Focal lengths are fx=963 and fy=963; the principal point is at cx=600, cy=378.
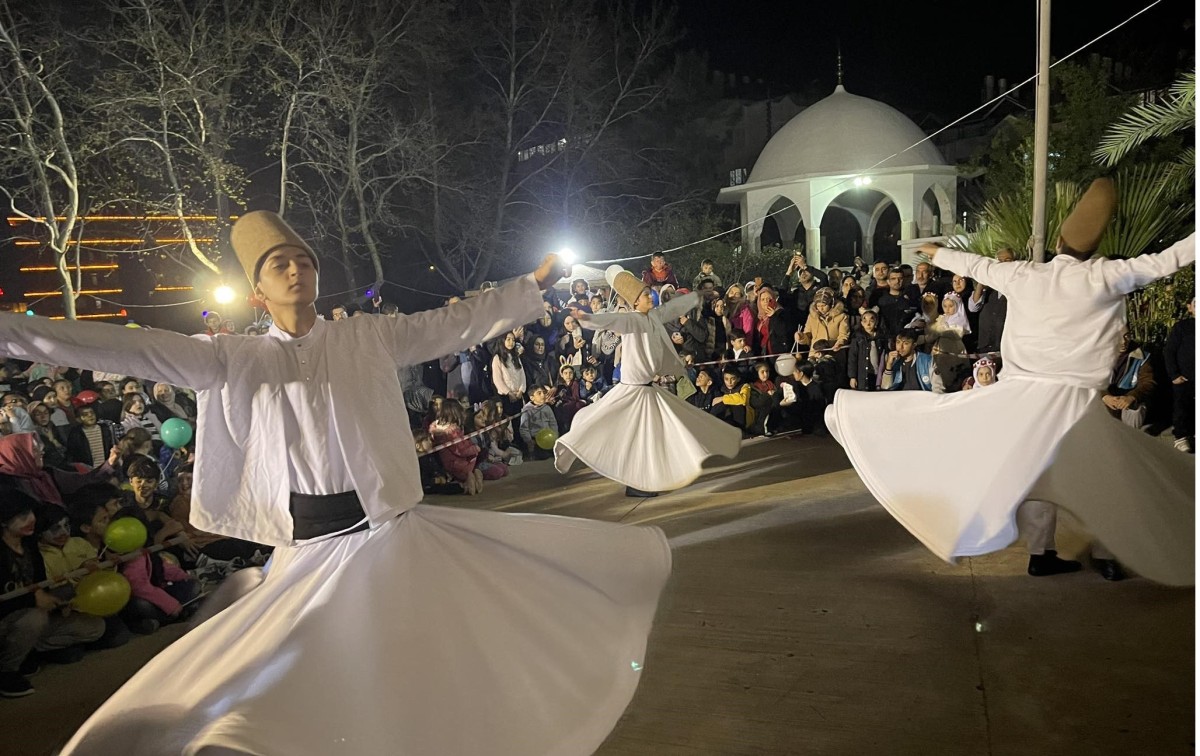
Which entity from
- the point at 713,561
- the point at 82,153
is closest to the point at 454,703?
the point at 713,561

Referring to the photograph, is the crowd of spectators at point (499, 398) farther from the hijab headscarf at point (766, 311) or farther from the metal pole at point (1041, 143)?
the metal pole at point (1041, 143)

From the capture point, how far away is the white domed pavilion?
21.9 metres

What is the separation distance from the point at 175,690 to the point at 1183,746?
144 inches

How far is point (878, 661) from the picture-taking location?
4.62m

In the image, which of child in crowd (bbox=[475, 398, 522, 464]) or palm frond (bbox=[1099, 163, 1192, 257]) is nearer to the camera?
palm frond (bbox=[1099, 163, 1192, 257])

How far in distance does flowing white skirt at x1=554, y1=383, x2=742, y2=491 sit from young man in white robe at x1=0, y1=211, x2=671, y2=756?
438 cm

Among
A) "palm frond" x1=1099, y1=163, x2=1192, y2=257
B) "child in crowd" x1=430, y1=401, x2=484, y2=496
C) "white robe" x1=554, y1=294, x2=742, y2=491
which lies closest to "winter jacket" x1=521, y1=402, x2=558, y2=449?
"child in crowd" x1=430, y1=401, x2=484, y2=496

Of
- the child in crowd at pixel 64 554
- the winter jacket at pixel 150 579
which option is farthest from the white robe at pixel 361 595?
the winter jacket at pixel 150 579

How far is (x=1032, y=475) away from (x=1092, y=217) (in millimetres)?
1518

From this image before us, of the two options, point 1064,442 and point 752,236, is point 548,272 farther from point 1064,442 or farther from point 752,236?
point 752,236

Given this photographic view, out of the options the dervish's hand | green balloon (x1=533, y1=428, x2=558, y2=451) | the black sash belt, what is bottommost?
green balloon (x1=533, y1=428, x2=558, y2=451)

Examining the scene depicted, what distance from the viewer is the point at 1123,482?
5.15m

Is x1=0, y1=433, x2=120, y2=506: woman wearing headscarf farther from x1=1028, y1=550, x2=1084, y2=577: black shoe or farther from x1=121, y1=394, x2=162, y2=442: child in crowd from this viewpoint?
x1=1028, y1=550, x2=1084, y2=577: black shoe

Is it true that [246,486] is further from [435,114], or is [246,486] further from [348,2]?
[435,114]
